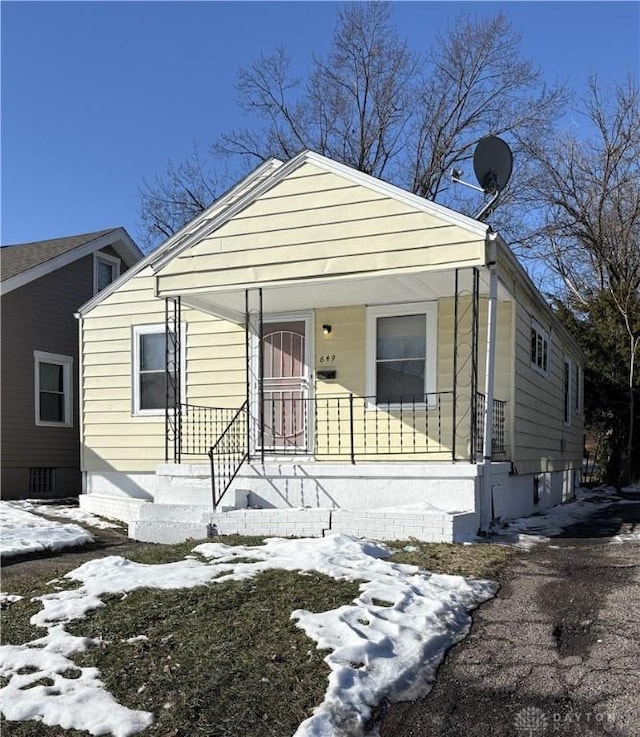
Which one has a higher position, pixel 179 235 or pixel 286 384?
pixel 179 235

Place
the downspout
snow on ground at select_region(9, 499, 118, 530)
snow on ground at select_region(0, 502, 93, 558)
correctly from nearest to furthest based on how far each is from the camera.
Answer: snow on ground at select_region(0, 502, 93, 558), the downspout, snow on ground at select_region(9, 499, 118, 530)

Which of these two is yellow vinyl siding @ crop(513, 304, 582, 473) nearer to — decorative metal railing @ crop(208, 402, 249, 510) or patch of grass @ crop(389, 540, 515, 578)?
patch of grass @ crop(389, 540, 515, 578)

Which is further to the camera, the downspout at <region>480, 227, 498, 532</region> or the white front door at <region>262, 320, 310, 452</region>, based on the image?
the white front door at <region>262, 320, 310, 452</region>

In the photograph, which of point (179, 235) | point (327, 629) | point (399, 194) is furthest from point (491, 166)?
point (327, 629)

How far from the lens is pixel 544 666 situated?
151 inches

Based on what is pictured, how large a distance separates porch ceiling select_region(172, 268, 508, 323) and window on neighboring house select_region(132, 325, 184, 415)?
1.70 m

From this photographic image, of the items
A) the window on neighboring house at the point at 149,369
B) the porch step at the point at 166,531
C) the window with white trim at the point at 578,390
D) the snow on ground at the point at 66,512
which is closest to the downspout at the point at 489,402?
the porch step at the point at 166,531

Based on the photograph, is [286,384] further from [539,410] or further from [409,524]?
[539,410]

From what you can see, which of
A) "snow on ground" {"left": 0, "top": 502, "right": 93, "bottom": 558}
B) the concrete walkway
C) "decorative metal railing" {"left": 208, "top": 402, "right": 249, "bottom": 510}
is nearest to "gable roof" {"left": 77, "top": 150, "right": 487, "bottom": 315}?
"decorative metal railing" {"left": 208, "top": 402, "right": 249, "bottom": 510}

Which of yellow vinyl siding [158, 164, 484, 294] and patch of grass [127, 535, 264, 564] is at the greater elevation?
yellow vinyl siding [158, 164, 484, 294]

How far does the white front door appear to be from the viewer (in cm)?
1047

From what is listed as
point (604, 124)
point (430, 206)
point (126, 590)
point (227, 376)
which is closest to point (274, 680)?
point (126, 590)

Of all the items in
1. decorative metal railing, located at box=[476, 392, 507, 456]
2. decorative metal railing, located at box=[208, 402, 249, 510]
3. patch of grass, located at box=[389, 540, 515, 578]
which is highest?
decorative metal railing, located at box=[476, 392, 507, 456]

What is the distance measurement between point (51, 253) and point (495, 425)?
10.9 m
